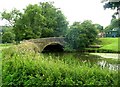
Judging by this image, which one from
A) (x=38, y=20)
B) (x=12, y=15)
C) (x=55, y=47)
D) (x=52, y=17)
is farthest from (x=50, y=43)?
(x=38, y=20)

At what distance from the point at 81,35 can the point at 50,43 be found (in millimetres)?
2142

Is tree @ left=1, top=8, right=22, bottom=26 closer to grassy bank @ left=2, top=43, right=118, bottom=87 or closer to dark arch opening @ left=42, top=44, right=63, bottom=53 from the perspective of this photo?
dark arch opening @ left=42, top=44, right=63, bottom=53

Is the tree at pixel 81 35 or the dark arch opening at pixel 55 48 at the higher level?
the tree at pixel 81 35

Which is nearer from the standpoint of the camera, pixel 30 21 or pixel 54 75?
pixel 54 75

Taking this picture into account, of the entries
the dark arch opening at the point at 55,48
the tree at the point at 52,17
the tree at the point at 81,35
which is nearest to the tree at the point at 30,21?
the tree at the point at 52,17

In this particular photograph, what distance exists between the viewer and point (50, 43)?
1609 centimetres

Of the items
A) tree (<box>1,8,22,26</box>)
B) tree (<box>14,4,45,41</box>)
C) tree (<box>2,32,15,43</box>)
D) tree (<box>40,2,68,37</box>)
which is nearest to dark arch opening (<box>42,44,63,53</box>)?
tree (<box>40,2,68,37</box>)

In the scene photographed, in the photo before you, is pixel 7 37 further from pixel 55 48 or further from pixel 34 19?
pixel 55 48

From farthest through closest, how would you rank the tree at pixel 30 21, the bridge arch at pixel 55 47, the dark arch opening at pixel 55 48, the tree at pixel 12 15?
the dark arch opening at pixel 55 48
the bridge arch at pixel 55 47
the tree at pixel 12 15
the tree at pixel 30 21

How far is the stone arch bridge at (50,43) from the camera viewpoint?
14.6m

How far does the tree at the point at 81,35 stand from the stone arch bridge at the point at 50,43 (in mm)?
539

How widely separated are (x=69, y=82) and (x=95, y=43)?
14.7 meters

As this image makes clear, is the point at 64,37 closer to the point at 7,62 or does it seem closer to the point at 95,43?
the point at 95,43

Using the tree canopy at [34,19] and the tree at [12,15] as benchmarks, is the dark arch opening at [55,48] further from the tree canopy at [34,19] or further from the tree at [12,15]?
the tree at [12,15]
